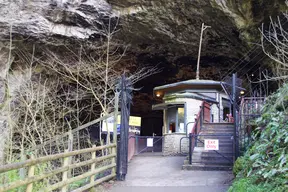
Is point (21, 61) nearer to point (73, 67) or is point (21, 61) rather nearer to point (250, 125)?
point (73, 67)

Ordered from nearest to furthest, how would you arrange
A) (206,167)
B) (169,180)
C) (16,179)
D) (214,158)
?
(16,179), (169,180), (206,167), (214,158)

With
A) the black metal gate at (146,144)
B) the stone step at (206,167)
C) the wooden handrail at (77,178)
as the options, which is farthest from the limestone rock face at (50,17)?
the wooden handrail at (77,178)

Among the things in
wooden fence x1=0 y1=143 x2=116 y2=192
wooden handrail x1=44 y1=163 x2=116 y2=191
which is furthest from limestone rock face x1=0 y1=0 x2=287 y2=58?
wooden handrail x1=44 y1=163 x2=116 y2=191

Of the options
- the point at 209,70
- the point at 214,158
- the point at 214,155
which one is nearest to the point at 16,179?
the point at 214,158

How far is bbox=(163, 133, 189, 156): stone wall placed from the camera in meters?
14.7

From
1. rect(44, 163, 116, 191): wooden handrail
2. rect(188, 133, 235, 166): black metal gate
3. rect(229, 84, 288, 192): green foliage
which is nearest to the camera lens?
rect(229, 84, 288, 192): green foliage

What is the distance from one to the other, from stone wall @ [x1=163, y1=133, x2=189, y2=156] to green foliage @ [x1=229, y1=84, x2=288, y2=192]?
711cm

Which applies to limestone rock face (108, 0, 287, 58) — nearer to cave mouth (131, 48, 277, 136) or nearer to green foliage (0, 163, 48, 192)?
cave mouth (131, 48, 277, 136)

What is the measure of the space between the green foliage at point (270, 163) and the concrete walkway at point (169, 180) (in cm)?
79

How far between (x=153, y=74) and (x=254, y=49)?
824cm

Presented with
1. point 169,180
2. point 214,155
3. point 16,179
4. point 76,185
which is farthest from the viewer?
point 214,155

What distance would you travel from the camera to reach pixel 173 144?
15.1 m

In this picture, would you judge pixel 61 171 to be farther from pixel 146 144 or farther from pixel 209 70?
pixel 209 70

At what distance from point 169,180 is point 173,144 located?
22.0ft
